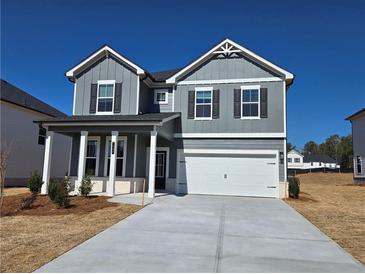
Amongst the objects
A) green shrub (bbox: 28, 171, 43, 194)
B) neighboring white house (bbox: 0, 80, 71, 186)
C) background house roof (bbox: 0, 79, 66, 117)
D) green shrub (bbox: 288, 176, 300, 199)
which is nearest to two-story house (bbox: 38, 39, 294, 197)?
green shrub (bbox: 288, 176, 300, 199)

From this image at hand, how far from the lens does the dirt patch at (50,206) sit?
10305 millimetres

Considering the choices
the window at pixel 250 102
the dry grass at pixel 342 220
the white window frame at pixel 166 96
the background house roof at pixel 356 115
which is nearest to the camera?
the dry grass at pixel 342 220

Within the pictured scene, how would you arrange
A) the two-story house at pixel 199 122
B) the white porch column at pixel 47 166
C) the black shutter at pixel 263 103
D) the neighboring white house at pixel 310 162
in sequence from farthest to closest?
the neighboring white house at pixel 310 162, the black shutter at pixel 263 103, the two-story house at pixel 199 122, the white porch column at pixel 47 166

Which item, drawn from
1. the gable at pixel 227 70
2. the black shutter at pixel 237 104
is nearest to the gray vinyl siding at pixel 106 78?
the gable at pixel 227 70

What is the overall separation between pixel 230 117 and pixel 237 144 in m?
1.47

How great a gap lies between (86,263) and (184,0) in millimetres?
11614

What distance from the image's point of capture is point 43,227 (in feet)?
27.0

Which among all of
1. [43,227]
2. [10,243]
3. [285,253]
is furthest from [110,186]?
[285,253]

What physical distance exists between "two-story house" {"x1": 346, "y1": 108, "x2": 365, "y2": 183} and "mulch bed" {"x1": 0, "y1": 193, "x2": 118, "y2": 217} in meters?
23.2

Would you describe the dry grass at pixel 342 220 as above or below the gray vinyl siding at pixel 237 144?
below

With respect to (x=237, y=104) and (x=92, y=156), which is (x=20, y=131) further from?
(x=237, y=104)

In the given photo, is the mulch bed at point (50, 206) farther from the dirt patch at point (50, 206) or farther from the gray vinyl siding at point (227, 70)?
the gray vinyl siding at point (227, 70)

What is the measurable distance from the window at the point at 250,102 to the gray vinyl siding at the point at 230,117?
282 mm

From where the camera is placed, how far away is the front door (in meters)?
16.9
